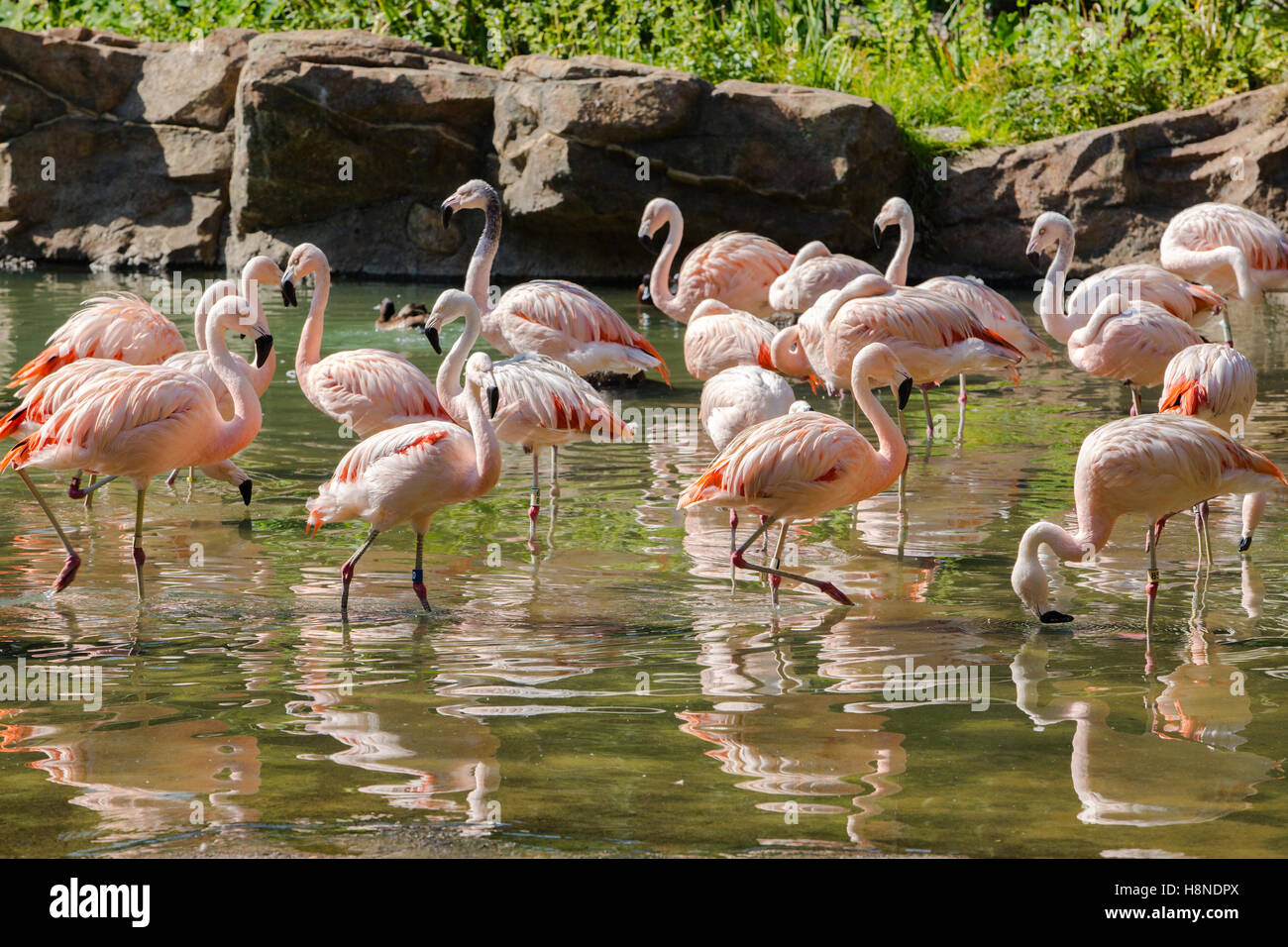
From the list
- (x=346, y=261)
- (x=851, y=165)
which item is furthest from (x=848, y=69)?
(x=346, y=261)

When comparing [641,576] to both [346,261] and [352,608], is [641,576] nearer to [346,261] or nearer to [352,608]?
[352,608]

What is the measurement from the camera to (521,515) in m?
5.82

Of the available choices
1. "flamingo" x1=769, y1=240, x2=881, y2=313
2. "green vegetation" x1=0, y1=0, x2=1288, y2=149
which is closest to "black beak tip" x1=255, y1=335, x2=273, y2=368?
"flamingo" x1=769, y1=240, x2=881, y2=313

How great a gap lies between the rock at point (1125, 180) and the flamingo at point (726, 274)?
3678mm

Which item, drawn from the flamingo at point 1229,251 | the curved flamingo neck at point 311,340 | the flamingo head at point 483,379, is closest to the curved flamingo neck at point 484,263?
the curved flamingo neck at point 311,340

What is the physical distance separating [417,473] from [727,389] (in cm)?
166

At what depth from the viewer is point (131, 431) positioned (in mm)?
4723

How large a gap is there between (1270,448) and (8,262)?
10.6m

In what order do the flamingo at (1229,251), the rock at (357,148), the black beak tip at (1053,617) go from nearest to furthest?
the black beak tip at (1053,617) < the flamingo at (1229,251) < the rock at (357,148)

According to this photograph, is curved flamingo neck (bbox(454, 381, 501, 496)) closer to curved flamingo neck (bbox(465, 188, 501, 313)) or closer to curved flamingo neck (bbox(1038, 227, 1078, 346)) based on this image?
curved flamingo neck (bbox(465, 188, 501, 313))

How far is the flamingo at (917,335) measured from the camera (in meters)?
6.20

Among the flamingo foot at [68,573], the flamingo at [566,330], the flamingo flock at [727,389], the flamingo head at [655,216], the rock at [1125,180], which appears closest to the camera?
the flamingo flock at [727,389]

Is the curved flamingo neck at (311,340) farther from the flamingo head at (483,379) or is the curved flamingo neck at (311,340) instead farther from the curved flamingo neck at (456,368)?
the flamingo head at (483,379)

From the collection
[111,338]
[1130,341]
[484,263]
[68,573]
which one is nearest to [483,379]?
[68,573]
